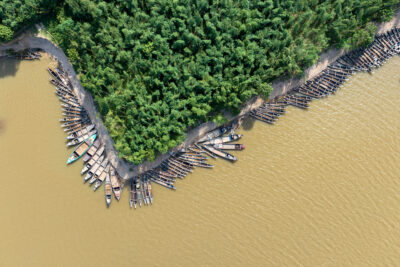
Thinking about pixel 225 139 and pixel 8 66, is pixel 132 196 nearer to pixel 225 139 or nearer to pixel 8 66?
pixel 225 139

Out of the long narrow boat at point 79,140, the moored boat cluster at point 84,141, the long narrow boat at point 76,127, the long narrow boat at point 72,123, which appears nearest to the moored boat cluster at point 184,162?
the moored boat cluster at point 84,141

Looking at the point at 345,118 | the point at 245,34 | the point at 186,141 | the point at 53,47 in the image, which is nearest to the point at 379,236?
the point at 345,118

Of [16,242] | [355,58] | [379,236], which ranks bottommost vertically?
[379,236]

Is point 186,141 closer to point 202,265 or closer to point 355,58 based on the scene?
point 202,265

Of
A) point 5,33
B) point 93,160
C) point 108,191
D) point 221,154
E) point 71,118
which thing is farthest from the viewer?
point 71,118

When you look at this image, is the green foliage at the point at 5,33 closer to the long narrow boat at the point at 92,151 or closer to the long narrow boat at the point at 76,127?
the long narrow boat at the point at 76,127

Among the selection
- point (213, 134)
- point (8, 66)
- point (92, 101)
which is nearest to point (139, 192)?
point (213, 134)

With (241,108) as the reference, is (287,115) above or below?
below
